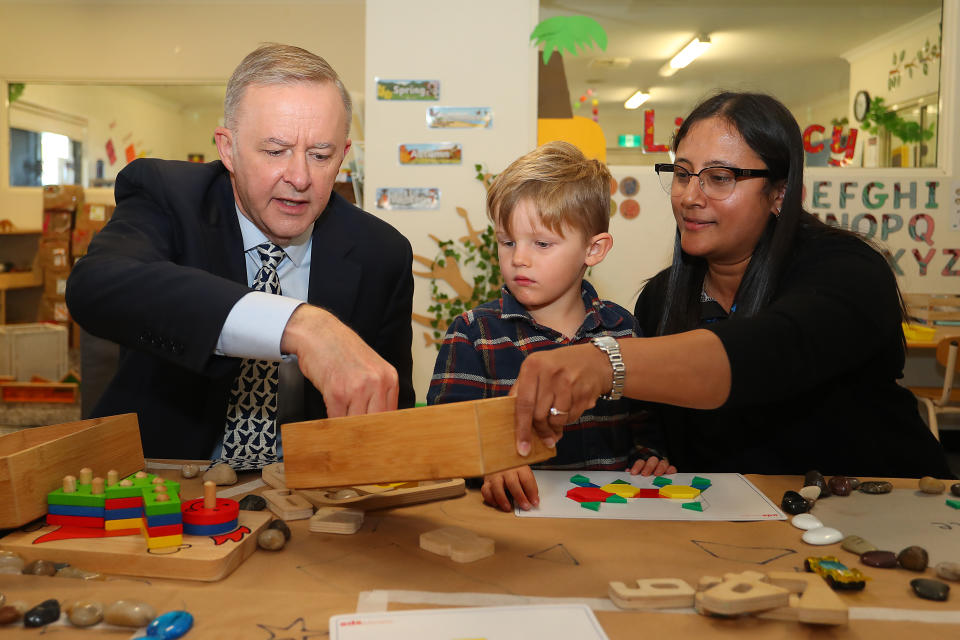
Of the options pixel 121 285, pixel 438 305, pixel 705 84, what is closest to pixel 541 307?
pixel 121 285

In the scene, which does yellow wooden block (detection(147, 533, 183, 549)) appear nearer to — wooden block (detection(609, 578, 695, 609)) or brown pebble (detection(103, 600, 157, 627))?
brown pebble (detection(103, 600, 157, 627))

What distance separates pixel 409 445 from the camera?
0.92 metres

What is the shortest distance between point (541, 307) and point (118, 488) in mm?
1019

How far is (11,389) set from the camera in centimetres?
538

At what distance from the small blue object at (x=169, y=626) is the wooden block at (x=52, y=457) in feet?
1.19

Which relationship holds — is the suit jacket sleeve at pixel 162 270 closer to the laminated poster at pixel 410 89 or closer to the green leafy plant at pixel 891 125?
the laminated poster at pixel 410 89

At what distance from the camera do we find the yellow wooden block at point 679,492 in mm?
1256

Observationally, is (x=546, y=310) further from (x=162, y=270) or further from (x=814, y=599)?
(x=814, y=599)

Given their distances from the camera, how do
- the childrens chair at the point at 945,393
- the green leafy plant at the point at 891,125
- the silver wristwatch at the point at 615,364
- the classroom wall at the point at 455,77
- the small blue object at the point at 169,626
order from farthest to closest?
the green leafy plant at the point at 891,125, the classroom wall at the point at 455,77, the childrens chair at the point at 945,393, the silver wristwatch at the point at 615,364, the small blue object at the point at 169,626

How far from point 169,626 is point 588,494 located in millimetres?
676

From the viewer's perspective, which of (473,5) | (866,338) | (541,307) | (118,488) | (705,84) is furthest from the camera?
(705,84)

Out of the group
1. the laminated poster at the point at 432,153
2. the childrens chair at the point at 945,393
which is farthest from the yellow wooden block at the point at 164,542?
the laminated poster at the point at 432,153

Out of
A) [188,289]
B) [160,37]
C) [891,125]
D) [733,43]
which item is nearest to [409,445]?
[188,289]

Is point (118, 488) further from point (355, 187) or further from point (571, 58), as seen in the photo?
point (571, 58)
